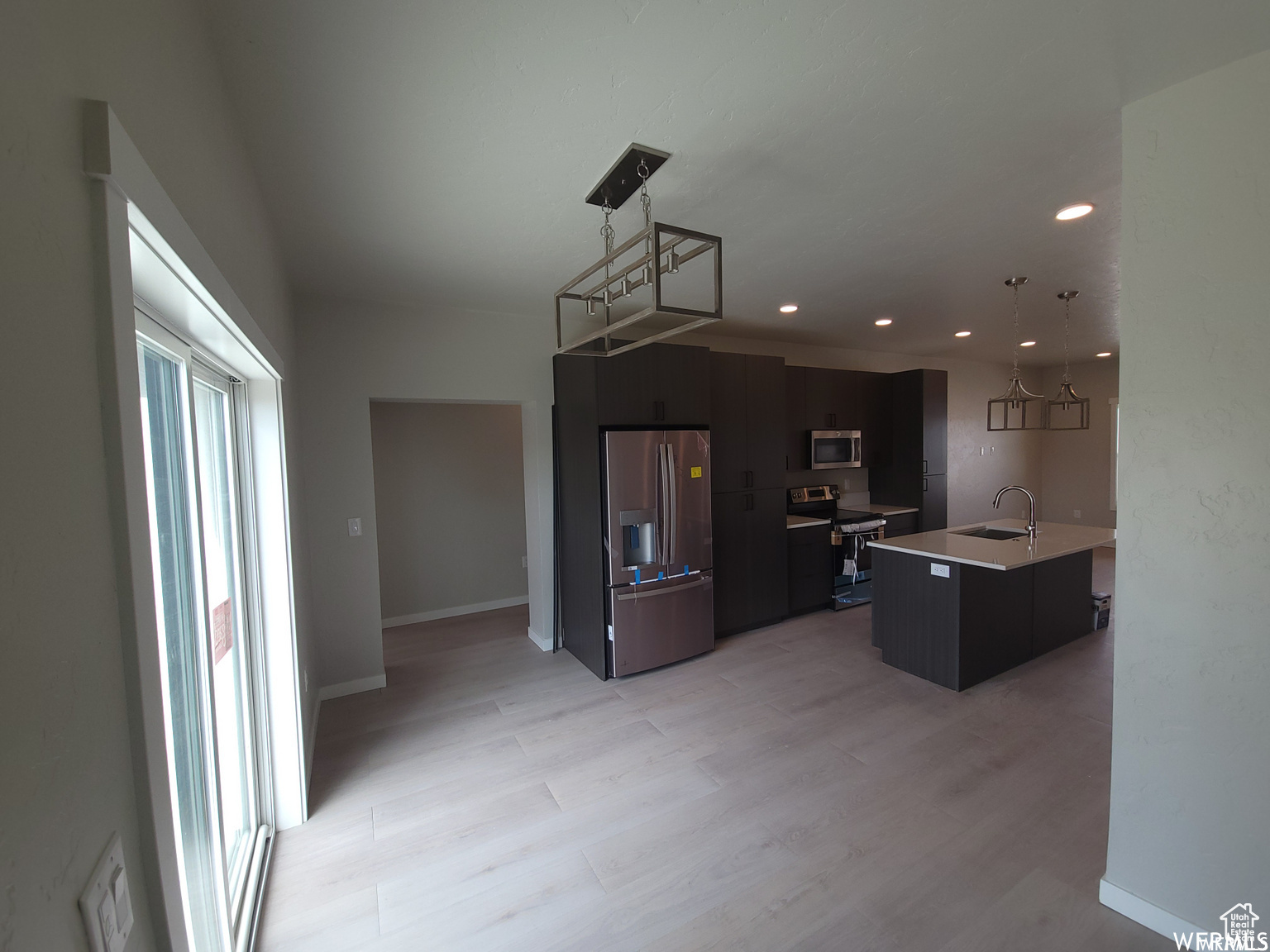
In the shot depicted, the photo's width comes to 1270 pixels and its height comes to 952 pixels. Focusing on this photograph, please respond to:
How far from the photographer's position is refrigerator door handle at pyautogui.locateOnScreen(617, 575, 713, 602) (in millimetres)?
3600

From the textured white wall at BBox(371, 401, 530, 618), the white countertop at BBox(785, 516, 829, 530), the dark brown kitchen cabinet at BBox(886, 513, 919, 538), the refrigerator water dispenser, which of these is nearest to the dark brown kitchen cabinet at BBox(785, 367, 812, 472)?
the white countertop at BBox(785, 516, 829, 530)

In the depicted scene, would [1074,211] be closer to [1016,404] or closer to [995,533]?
[1016,404]

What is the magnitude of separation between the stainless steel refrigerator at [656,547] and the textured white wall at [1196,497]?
7.96 feet

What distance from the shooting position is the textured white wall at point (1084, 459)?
7.45m

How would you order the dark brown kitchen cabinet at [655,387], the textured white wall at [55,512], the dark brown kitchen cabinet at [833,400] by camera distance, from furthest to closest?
the dark brown kitchen cabinet at [833,400] < the dark brown kitchen cabinet at [655,387] < the textured white wall at [55,512]

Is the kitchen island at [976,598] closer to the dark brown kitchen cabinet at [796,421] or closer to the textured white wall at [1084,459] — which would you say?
the dark brown kitchen cabinet at [796,421]

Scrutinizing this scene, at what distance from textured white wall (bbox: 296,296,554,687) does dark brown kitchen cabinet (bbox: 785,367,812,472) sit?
8.84 feet

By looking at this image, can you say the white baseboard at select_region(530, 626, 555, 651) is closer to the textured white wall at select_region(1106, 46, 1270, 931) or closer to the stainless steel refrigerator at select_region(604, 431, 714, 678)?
the stainless steel refrigerator at select_region(604, 431, 714, 678)

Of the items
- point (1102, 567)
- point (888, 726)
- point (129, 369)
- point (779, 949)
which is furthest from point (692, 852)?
point (1102, 567)

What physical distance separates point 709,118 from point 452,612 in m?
4.67

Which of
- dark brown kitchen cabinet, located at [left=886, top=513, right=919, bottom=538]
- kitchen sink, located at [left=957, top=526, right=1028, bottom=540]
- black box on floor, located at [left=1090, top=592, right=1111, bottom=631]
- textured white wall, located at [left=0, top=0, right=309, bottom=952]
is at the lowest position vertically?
black box on floor, located at [left=1090, top=592, right=1111, bottom=631]

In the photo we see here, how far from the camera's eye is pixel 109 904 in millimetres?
579

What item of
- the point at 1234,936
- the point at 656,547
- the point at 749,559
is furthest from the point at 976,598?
the point at 656,547

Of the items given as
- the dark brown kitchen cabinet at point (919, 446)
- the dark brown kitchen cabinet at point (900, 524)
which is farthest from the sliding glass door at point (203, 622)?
the dark brown kitchen cabinet at point (919, 446)
